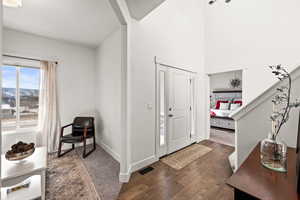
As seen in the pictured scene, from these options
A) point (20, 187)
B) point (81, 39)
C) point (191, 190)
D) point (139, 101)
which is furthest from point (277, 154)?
point (81, 39)

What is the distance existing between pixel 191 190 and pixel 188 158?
0.93 metres

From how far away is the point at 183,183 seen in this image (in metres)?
1.95

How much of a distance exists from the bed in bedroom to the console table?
529 cm

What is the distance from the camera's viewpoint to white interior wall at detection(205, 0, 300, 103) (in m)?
2.71

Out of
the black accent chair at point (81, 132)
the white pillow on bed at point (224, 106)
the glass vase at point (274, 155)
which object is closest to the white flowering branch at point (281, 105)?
the glass vase at point (274, 155)

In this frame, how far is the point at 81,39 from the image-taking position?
10.1 feet

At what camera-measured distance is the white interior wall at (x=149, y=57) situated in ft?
7.42

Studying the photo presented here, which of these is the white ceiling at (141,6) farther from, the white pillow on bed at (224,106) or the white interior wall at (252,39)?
the white pillow on bed at (224,106)

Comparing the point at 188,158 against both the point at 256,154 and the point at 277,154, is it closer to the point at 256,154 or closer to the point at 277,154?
the point at 256,154

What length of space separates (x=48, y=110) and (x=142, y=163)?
2430 millimetres

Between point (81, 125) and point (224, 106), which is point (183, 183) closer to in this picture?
point (81, 125)

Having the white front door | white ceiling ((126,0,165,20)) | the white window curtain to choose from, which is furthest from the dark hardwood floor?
white ceiling ((126,0,165,20))

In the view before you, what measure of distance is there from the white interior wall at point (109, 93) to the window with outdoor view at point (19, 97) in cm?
135

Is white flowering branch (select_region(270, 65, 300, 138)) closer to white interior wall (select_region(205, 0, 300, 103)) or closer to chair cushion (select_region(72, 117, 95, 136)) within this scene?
white interior wall (select_region(205, 0, 300, 103))
